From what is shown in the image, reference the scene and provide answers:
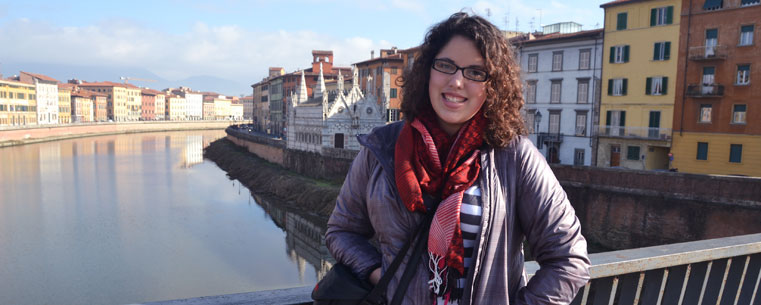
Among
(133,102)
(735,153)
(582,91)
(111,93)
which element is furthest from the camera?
(133,102)

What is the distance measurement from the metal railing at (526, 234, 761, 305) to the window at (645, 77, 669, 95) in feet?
72.5

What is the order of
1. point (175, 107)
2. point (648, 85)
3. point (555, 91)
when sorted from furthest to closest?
1. point (175, 107)
2. point (555, 91)
3. point (648, 85)

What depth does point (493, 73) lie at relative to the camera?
1.90m

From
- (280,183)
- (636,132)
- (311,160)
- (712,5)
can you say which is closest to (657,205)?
(636,132)

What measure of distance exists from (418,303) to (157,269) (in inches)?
775

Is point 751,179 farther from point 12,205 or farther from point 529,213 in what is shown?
point 12,205

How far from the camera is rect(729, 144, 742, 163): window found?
20.0m

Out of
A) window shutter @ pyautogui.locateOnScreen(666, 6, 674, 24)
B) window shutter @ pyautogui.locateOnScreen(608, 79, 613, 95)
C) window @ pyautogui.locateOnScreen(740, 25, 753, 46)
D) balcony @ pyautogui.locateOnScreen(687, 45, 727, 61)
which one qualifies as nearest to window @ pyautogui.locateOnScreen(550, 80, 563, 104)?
window shutter @ pyautogui.locateOnScreen(608, 79, 613, 95)

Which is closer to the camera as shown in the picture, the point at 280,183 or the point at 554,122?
the point at 554,122

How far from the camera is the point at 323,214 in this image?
27016 millimetres

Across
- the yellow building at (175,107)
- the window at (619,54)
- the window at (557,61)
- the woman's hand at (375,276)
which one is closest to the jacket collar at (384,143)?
the woman's hand at (375,276)

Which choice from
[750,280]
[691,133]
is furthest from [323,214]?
[750,280]

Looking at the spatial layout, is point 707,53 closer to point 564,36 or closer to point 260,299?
point 564,36

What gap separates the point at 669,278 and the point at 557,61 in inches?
1002
